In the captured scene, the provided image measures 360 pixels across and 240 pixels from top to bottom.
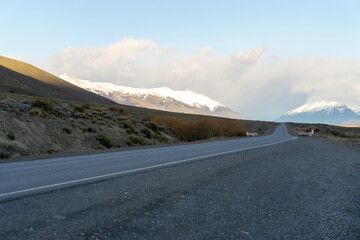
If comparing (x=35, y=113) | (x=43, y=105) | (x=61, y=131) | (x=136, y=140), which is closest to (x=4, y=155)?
(x=61, y=131)

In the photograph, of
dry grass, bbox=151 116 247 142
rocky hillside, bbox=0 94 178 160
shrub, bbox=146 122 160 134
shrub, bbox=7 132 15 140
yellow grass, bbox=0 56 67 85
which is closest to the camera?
shrub, bbox=7 132 15 140

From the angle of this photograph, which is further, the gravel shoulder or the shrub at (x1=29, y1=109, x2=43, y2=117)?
the shrub at (x1=29, y1=109, x2=43, y2=117)

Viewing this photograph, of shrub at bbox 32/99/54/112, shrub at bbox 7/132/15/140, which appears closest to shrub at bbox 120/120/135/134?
shrub at bbox 32/99/54/112

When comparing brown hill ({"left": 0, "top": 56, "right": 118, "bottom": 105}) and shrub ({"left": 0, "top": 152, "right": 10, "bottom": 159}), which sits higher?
brown hill ({"left": 0, "top": 56, "right": 118, "bottom": 105})

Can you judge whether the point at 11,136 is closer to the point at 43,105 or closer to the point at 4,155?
the point at 4,155

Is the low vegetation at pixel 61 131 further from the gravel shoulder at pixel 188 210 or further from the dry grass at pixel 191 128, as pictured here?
the gravel shoulder at pixel 188 210

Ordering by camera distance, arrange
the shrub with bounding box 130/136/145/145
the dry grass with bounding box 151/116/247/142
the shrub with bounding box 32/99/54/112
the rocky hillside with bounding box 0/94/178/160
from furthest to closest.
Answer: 1. the dry grass with bounding box 151/116/247/142
2. the shrub with bounding box 130/136/145/145
3. the shrub with bounding box 32/99/54/112
4. the rocky hillside with bounding box 0/94/178/160

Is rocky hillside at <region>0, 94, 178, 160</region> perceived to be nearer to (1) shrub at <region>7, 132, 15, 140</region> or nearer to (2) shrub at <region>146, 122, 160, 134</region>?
(1) shrub at <region>7, 132, 15, 140</region>

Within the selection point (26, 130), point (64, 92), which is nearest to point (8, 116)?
point (26, 130)

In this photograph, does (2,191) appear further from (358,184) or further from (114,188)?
(358,184)

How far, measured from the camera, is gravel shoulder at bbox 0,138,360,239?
468 centimetres

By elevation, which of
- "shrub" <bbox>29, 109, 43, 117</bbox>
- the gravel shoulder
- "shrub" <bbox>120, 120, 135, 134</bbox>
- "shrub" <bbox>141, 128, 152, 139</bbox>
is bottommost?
the gravel shoulder

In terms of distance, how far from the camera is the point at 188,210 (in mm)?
5824

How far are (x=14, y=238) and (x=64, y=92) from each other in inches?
5187
